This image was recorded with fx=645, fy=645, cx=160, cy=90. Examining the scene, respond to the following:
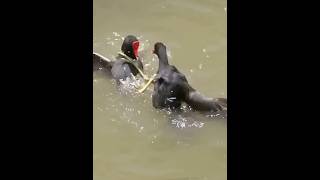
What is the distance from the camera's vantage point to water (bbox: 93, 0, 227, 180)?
4.12 metres

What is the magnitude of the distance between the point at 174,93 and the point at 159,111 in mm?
189

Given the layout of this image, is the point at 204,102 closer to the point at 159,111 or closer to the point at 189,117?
the point at 189,117

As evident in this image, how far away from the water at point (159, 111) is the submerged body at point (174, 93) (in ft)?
0.26

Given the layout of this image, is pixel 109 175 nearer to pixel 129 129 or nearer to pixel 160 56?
pixel 129 129

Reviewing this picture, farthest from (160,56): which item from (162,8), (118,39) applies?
(162,8)

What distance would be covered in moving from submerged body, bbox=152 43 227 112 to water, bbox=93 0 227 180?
8 centimetres

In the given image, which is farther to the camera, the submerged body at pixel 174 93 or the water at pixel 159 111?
the submerged body at pixel 174 93

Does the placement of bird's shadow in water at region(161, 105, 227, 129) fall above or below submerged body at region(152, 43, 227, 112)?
below

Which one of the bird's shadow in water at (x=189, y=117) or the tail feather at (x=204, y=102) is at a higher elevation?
the tail feather at (x=204, y=102)

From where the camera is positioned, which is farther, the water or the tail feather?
the tail feather

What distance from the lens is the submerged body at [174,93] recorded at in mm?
4297

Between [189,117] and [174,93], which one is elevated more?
[174,93]

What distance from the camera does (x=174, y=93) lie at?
170 inches

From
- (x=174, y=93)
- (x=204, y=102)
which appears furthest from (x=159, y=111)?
(x=204, y=102)
